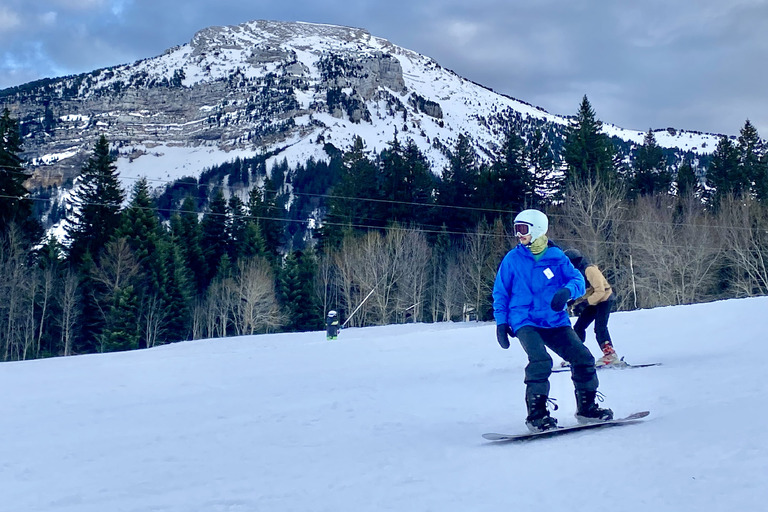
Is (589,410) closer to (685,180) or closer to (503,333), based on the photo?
(503,333)

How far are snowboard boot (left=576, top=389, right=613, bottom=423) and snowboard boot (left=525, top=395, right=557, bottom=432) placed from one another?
29cm

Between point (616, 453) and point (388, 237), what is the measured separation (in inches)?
1799

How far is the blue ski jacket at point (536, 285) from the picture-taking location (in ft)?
17.4

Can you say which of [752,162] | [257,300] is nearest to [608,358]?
[257,300]

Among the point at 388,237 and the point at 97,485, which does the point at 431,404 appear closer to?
the point at 97,485

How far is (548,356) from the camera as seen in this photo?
5180 mm

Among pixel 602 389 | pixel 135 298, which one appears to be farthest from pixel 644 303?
pixel 602 389

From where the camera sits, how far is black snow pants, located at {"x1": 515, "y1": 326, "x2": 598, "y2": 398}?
17.1 feet

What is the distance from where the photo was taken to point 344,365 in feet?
40.0

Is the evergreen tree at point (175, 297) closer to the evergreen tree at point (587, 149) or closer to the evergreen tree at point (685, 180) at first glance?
the evergreen tree at point (587, 149)

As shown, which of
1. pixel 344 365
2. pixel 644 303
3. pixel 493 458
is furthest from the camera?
pixel 644 303

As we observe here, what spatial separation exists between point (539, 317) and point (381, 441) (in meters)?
1.71

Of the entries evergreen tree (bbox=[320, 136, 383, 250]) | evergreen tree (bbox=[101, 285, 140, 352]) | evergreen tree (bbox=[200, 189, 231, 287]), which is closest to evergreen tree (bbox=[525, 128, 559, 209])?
evergreen tree (bbox=[320, 136, 383, 250])

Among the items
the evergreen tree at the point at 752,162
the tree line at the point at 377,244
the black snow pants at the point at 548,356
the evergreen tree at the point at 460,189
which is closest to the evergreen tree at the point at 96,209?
the tree line at the point at 377,244
